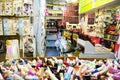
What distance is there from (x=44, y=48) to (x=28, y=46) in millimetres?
619

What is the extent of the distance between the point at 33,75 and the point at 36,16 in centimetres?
211

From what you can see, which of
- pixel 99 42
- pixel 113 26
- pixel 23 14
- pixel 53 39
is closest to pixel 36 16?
pixel 23 14

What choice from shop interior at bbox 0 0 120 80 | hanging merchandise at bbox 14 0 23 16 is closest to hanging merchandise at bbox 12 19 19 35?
shop interior at bbox 0 0 120 80

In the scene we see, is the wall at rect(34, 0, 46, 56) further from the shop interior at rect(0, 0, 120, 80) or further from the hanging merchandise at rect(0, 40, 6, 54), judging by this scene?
the hanging merchandise at rect(0, 40, 6, 54)

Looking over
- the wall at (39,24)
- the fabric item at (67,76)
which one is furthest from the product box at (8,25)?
the fabric item at (67,76)

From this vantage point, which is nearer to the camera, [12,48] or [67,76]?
[67,76]

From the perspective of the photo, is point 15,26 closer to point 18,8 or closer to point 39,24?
point 18,8

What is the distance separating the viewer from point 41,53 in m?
3.73

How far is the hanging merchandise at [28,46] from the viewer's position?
3.38 m

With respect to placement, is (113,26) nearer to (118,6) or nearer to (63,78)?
(118,6)

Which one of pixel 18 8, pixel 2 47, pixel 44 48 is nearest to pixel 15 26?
pixel 18 8

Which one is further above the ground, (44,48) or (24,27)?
(24,27)

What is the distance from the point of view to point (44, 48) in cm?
397

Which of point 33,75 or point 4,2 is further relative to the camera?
point 4,2
